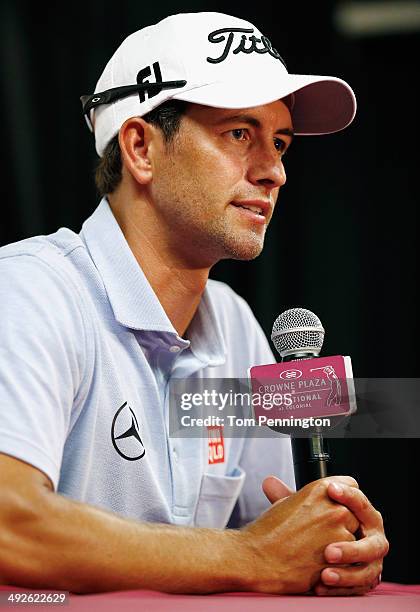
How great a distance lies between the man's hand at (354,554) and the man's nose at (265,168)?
2.27 feet

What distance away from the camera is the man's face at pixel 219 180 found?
1780 mm

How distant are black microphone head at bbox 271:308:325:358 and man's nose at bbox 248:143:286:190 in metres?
0.39

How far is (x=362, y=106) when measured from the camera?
3076 mm

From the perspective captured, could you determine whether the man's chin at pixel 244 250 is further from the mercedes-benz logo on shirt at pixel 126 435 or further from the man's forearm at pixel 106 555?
the man's forearm at pixel 106 555

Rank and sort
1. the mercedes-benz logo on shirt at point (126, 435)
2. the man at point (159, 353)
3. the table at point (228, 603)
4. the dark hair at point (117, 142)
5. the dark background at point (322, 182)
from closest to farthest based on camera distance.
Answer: the table at point (228, 603), the man at point (159, 353), the mercedes-benz logo on shirt at point (126, 435), the dark hair at point (117, 142), the dark background at point (322, 182)

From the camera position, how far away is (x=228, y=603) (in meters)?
1.24

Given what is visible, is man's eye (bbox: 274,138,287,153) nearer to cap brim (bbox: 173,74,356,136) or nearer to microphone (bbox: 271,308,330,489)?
cap brim (bbox: 173,74,356,136)

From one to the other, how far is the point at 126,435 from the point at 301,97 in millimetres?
906

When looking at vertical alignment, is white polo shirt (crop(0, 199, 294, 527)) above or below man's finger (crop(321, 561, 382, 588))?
above

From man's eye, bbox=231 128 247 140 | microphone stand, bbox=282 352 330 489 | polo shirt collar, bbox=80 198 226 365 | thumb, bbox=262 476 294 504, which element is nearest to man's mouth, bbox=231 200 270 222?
man's eye, bbox=231 128 247 140

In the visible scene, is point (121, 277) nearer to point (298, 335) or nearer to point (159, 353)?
point (159, 353)

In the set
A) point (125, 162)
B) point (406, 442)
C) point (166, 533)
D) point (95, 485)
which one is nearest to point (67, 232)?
point (125, 162)

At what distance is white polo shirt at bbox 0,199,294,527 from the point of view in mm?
1377

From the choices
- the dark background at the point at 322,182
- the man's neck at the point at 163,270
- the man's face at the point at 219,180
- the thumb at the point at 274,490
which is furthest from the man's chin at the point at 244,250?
the dark background at the point at 322,182
